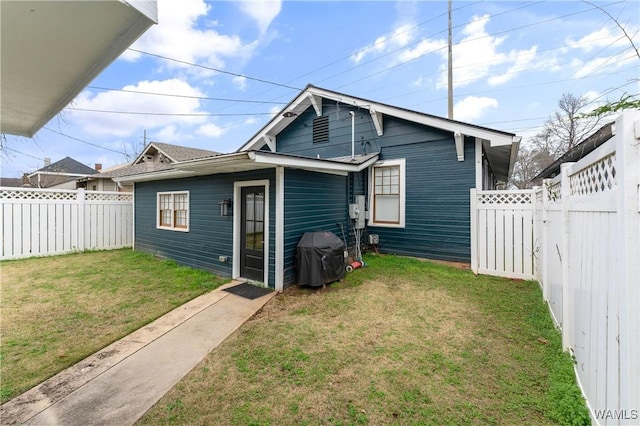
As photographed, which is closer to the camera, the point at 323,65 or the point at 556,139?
the point at 323,65

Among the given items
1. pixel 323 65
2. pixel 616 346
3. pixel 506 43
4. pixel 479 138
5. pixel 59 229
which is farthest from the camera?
pixel 323 65

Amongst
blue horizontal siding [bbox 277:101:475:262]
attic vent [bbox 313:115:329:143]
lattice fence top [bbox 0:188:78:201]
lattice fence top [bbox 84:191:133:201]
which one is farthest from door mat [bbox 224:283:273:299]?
lattice fence top [bbox 0:188:78:201]

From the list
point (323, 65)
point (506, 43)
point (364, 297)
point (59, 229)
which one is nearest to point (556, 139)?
point (506, 43)

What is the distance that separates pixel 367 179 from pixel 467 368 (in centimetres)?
582

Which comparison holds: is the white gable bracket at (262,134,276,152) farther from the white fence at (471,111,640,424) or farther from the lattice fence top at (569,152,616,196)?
the lattice fence top at (569,152,616,196)

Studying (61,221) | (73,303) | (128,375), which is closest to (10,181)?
(61,221)

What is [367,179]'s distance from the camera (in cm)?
794

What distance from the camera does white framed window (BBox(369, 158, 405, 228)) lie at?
24.4 ft

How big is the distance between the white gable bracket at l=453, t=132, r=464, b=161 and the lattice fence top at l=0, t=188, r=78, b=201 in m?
11.7

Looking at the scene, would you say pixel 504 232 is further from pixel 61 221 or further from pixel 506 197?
pixel 61 221

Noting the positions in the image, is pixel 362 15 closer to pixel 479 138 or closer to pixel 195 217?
pixel 479 138

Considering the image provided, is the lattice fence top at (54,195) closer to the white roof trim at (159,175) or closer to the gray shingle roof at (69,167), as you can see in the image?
the white roof trim at (159,175)

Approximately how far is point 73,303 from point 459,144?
8449 mm

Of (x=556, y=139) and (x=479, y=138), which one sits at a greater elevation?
(x=556, y=139)
